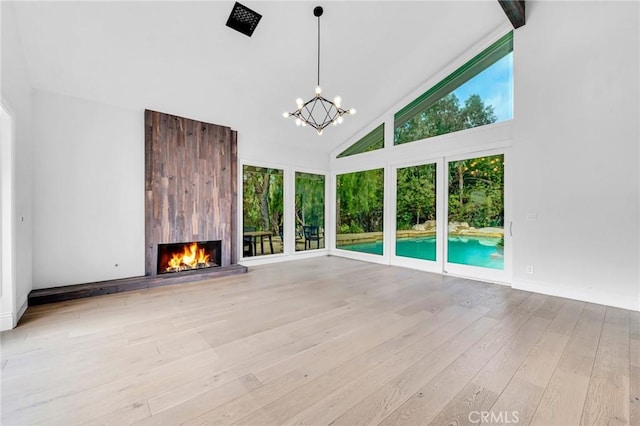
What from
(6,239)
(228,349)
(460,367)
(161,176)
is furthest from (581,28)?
(6,239)

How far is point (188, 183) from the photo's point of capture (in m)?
4.93

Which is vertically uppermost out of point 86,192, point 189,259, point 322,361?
point 86,192

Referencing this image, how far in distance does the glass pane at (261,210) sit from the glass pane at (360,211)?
166 centimetres

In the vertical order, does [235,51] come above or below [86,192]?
above

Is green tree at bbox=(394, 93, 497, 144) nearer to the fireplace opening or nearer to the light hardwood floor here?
the light hardwood floor

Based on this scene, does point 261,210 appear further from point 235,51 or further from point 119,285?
point 235,51

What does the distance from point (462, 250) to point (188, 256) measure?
16.4 feet

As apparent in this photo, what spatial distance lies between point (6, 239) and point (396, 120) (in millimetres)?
6236

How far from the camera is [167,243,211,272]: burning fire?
496 centimetres

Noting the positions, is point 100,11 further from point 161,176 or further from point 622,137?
point 622,137

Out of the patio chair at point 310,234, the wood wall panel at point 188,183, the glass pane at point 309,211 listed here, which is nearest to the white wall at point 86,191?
the wood wall panel at point 188,183

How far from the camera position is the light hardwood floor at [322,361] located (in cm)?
167

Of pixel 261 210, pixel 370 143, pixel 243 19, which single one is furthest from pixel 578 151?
pixel 261 210

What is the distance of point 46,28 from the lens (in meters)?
3.23
